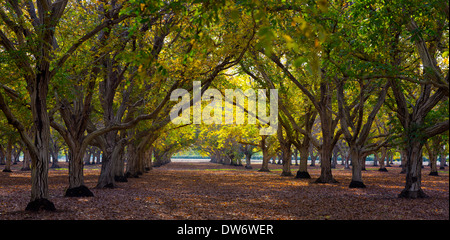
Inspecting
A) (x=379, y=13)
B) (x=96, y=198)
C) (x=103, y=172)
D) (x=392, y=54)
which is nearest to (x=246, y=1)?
(x=379, y=13)

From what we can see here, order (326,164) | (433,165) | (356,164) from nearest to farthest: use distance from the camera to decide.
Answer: (356,164), (326,164), (433,165)

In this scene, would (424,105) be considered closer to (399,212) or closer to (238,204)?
(399,212)

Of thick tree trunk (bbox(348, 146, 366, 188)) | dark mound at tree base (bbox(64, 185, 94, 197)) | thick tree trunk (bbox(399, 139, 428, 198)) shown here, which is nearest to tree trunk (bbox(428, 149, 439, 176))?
thick tree trunk (bbox(348, 146, 366, 188))

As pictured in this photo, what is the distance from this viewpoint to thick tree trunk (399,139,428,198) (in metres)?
12.8

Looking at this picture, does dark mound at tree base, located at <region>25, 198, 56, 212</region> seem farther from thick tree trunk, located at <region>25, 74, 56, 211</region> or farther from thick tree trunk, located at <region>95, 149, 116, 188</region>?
thick tree trunk, located at <region>95, 149, 116, 188</region>

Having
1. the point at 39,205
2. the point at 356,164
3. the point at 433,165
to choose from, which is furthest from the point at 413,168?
the point at 433,165

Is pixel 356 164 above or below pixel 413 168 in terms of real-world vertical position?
below

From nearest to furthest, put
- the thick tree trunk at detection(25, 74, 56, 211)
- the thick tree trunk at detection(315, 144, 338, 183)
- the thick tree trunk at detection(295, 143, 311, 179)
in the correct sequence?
the thick tree trunk at detection(25, 74, 56, 211) → the thick tree trunk at detection(315, 144, 338, 183) → the thick tree trunk at detection(295, 143, 311, 179)

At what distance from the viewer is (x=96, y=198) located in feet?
44.2

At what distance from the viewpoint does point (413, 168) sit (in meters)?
13.0

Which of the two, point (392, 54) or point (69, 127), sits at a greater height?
point (392, 54)

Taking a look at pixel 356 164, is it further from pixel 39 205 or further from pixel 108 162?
pixel 39 205

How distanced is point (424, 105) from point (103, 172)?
1518 centimetres

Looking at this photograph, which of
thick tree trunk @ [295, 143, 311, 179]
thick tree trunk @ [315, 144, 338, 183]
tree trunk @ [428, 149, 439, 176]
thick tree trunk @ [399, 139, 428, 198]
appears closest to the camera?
thick tree trunk @ [399, 139, 428, 198]
